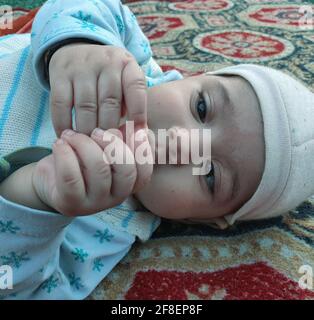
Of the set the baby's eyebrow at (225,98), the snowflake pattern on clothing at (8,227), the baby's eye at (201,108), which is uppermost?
the baby's eyebrow at (225,98)

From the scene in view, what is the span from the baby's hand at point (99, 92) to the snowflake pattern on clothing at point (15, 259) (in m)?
0.16

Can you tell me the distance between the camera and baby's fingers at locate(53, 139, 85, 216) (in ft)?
1.47

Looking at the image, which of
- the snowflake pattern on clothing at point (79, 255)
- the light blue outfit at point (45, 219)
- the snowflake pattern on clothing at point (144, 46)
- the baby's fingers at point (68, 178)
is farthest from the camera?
the snowflake pattern on clothing at point (144, 46)

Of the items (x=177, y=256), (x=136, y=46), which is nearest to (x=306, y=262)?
(x=177, y=256)

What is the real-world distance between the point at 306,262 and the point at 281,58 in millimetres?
694

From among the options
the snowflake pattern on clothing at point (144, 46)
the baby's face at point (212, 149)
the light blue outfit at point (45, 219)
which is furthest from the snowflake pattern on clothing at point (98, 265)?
the snowflake pattern on clothing at point (144, 46)

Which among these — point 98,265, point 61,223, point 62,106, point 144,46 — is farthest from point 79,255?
point 144,46

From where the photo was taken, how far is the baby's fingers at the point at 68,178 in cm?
45

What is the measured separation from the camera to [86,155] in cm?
46

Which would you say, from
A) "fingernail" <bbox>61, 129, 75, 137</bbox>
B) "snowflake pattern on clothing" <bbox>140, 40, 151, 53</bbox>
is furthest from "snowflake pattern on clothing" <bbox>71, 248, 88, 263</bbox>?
"snowflake pattern on clothing" <bbox>140, 40, 151, 53</bbox>

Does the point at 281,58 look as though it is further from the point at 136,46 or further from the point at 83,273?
the point at 83,273

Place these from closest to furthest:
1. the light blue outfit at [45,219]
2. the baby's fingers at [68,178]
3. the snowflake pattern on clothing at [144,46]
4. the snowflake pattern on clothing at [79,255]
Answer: the baby's fingers at [68,178], the light blue outfit at [45,219], the snowflake pattern on clothing at [79,255], the snowflake pattern on clothing at [144,46]

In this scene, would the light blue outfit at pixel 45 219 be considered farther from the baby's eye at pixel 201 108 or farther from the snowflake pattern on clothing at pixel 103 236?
the baby's eye at pixel 201 108
